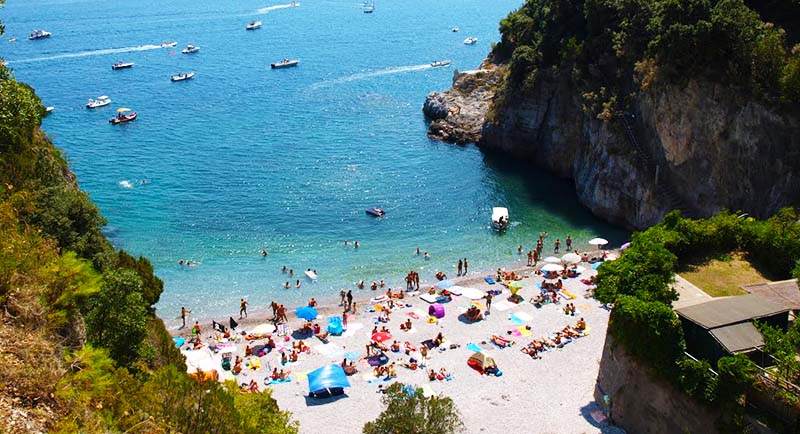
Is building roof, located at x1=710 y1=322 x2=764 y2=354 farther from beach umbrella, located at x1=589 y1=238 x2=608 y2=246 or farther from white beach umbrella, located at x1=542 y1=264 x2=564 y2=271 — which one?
beach umbrella, located at x1=589 y1=238 x2=608 y2=246

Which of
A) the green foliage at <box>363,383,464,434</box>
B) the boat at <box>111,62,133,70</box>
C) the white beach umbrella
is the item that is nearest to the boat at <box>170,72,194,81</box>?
the boat at <box>111,62,133,70</box>

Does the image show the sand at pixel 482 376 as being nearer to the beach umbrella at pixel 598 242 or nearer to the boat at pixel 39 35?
the beach umbrella at pixel 598 242

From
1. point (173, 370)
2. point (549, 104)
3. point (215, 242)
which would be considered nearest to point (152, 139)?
point (215, 242)

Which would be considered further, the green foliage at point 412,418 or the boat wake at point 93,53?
the boat wake at point 93,53

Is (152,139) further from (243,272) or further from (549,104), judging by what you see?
(549,104)

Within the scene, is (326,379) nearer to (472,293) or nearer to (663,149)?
(472,293)

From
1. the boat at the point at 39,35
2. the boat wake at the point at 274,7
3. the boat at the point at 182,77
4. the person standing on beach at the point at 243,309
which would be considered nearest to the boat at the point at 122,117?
the boat at the point at 182,77

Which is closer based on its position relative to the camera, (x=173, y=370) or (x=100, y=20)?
(x=173, y=370)
